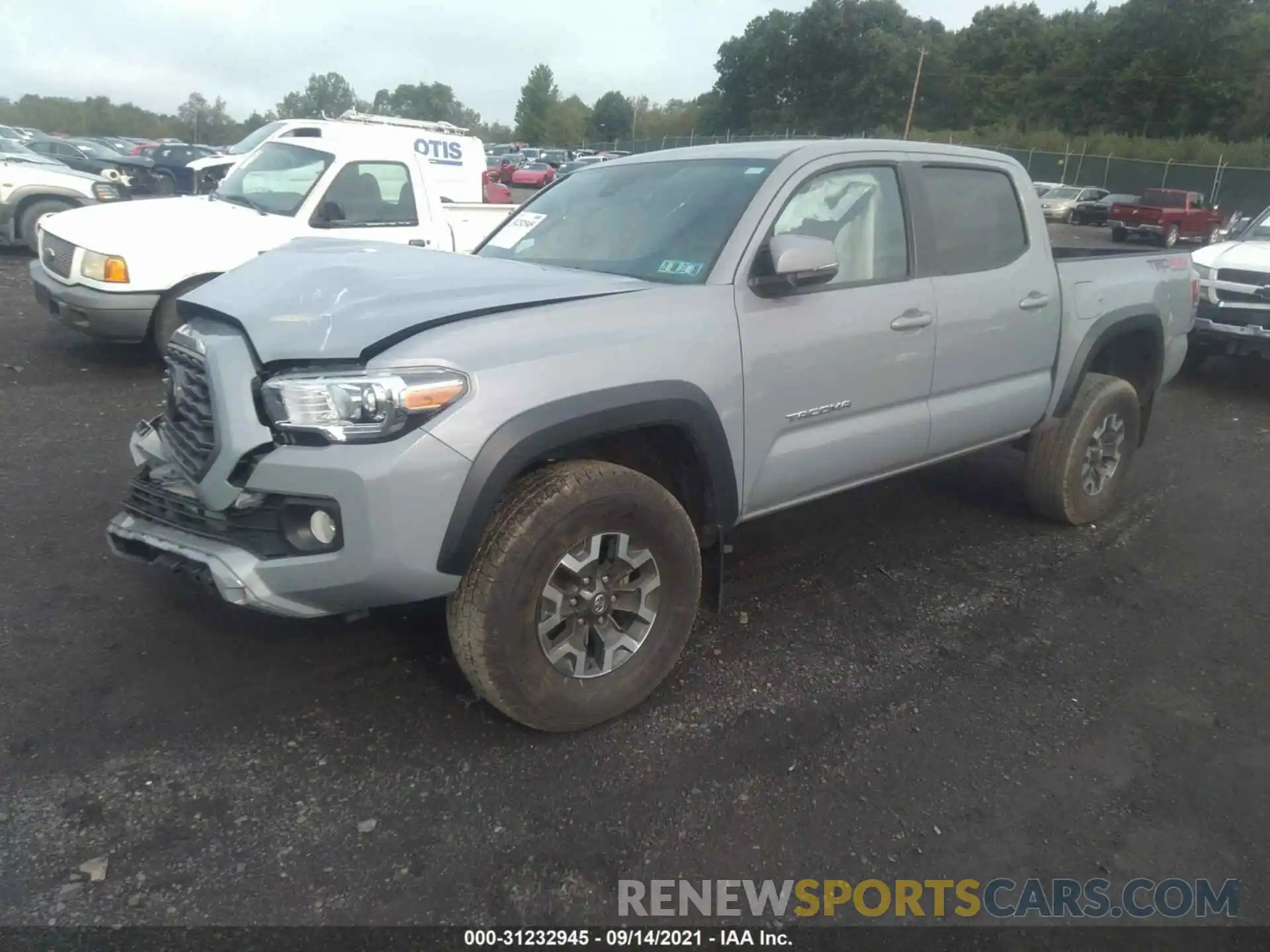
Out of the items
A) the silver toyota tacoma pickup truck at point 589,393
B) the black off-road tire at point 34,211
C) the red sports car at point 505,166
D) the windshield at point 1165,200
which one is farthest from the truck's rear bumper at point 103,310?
the windshield at point 1165,200

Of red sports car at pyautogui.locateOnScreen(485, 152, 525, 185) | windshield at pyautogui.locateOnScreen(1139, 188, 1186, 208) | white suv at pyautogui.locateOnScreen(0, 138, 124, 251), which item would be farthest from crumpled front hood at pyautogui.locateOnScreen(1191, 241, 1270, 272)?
red sports car at pyautogui.locateOnScreen(485, 152, 525, 185)

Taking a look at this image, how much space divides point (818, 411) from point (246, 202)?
5.70 meters

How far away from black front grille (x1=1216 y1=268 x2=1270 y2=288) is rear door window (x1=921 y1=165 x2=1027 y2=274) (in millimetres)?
5327

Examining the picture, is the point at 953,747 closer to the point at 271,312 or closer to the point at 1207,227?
the point at 271,312

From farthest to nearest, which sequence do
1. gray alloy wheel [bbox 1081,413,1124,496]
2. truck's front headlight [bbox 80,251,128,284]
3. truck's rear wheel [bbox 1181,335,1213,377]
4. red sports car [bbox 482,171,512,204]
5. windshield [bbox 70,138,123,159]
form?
windshield [bbox 70,138,123,159]
red sports car [bbox 482,171,512,204]
truck's rear wheel [bbox 1181,335,1213,377]
truck's front headlight [bbox 80,251,128,284]
gray alloy wheel [bbox 1081,413,1124,496]

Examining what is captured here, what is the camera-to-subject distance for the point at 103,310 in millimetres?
6656

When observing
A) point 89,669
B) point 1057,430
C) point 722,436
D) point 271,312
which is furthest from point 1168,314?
point 89,669

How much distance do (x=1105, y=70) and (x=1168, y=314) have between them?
215ft

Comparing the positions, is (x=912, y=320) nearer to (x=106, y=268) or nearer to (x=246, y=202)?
(x=106, y=268)

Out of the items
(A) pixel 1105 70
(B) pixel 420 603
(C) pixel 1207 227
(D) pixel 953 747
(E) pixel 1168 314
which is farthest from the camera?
(A) pixel 1105 70

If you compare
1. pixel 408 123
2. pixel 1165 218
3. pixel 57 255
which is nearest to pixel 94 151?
pixel 408 123

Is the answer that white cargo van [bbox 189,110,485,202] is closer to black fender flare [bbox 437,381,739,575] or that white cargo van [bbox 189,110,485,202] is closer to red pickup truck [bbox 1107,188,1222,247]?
black fender flare [bbox 437,381,739,575]

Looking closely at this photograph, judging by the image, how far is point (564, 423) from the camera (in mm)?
2834

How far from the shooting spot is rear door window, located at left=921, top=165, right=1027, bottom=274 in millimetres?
4184
